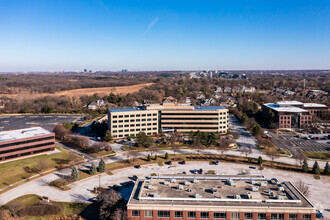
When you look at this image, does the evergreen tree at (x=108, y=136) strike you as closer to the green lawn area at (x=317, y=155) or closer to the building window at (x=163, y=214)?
the building window at (x=163, y=214)

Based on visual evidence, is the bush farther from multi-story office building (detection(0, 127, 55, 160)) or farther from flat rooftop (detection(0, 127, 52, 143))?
flat rooftop (detection(0, 127, 52, 143))

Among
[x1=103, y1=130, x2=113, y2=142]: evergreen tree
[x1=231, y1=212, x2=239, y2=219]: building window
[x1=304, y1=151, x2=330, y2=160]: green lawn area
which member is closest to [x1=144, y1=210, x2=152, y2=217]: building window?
[x1=231, y1=212, x2=239, y2=219]: building window

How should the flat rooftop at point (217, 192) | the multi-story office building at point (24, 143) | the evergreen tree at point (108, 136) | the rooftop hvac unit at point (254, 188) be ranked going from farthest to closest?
the evergreen tree at point (108, 136) < the multi-story office building at point (24, 143) < the rooftop hvac unit at point (254, 188) < the flat rooftop at point (217, 192)

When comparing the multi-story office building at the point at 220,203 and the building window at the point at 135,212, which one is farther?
the building window at the point at 135,212

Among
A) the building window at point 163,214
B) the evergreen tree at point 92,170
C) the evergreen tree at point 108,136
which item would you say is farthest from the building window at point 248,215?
the evergreen tree at point 108,136

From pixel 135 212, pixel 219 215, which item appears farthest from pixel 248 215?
pixel 135 212

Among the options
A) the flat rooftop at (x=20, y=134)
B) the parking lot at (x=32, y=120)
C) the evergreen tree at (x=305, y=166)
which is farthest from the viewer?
the parking lot at (x=32, y=120)

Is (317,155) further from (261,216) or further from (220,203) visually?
(220,203)

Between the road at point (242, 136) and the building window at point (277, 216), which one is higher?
the building window at point (277, 216)
